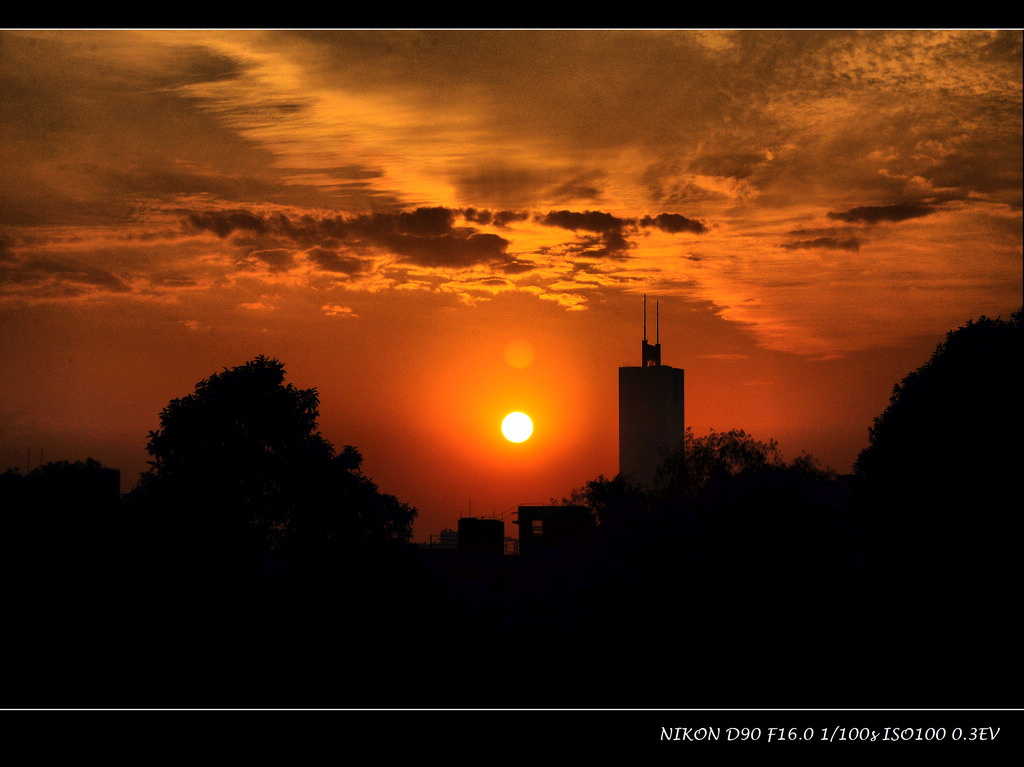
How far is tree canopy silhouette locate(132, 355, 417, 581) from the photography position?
27703 millimetres

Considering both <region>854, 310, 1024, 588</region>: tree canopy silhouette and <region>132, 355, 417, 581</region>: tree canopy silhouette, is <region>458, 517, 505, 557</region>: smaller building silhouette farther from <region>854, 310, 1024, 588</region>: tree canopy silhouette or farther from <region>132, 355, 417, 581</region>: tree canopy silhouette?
<region>132, 355, 417, 581</region>: tree canopy silhouette

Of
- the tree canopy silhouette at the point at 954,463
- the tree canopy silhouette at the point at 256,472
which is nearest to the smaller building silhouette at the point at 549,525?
the tree canopy silhouette at the point at 954,463

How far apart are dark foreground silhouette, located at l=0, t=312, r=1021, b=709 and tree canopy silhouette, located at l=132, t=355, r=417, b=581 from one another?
0.07m

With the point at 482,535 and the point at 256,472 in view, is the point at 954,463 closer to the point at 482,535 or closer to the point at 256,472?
the point at 256,472

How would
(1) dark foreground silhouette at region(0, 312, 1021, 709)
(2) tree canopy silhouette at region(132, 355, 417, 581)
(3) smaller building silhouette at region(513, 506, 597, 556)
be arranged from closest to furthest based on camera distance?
1. (1) dark foreground silhouette at region(0, 312, 1021, 709)
2. (2) tree canopy silhouette at region(132, 355, 417, 581)
3. (3) smaller building silhouette at region(513, 506, 597, 556)

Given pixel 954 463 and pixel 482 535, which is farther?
pixel 482 535

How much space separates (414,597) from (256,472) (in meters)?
6.54

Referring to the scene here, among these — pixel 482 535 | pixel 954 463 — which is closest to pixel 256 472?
pixel 954 463

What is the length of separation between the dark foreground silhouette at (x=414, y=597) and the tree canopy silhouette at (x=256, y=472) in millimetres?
69

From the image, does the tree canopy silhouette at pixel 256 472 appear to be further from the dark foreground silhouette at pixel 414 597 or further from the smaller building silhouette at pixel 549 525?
the smaller building silhouette at pixel 549 525

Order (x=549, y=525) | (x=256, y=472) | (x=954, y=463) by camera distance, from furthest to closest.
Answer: (x=549, y=525) → (x=954, y=463) → (x=256, y=472)

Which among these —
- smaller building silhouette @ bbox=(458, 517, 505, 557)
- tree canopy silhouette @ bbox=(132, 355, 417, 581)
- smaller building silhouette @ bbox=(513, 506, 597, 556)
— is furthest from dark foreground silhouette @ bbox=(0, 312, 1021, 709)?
smaller building silhouette @ bbox=(458, 517, 505, 557)

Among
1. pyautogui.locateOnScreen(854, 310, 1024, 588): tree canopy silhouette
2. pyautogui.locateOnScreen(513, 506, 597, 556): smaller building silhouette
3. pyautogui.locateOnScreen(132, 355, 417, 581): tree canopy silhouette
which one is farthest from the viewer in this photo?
pyautogui.locateOnScreen(513, 506, 597, 556): smaller building silhouette

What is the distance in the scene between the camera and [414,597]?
2969cm
